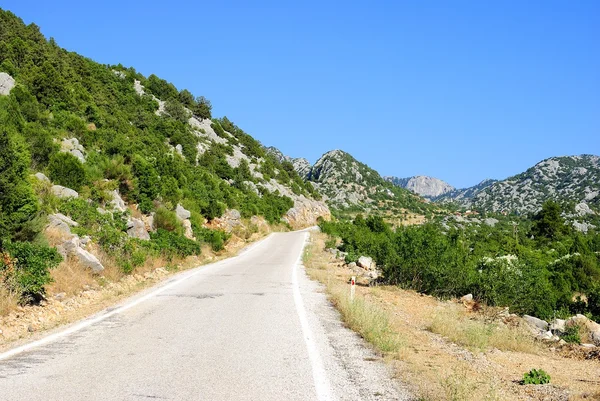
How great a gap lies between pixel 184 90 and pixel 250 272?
59299 mm

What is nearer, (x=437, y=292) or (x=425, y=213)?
(x=437, y=292)

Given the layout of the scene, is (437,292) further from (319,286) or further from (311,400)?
(311,400)

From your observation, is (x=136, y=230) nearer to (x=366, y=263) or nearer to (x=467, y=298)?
(x=366, y=263)

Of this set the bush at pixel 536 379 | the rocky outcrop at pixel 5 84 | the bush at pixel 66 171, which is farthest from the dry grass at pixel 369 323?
the rocky outcrop at pixel 5 84

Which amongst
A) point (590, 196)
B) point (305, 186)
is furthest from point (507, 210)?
point (305, 186)

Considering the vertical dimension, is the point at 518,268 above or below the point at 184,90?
below

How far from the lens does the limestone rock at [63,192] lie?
18.0 m

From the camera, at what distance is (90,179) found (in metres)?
21.4

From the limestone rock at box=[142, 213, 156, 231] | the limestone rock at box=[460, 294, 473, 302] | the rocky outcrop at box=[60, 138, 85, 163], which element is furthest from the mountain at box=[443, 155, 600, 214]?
the rocky outcrop at box=[60, 138, 85, 163]

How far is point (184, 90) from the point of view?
242 feet

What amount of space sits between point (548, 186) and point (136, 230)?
176 meters

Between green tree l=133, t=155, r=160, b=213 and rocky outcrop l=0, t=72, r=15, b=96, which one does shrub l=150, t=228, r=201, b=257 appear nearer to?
green tree l=133, t=155, r=160, b=213

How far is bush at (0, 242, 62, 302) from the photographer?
10.1 metres

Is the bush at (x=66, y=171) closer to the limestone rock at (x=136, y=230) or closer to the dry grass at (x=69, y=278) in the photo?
the limestone rock at (x=136, y=230)
